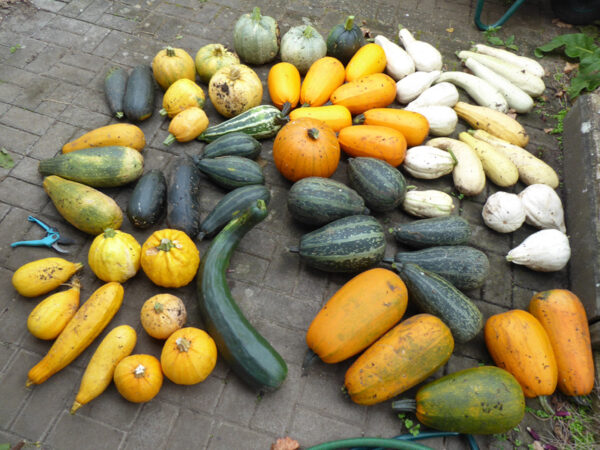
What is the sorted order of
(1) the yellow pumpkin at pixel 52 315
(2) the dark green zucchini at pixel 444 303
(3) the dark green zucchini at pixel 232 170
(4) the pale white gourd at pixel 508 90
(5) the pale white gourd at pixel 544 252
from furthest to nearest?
(4) the pale white gourd at pixel 508 90 → (3) the dark green zucchini at pixel 232 170 → (5) the pale white gourd at pixel 544 252 → (2) the dark green zucchini at pixel 444 303 → (1) the yellow pumpkin at pixel 52 315

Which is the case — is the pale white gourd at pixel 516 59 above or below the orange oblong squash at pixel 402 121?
above

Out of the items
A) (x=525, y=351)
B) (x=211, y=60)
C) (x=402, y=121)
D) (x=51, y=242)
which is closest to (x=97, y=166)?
(x=51, y=242)

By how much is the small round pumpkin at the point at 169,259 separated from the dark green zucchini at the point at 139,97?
5.35 feet

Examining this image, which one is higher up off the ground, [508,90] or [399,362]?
[508,90]

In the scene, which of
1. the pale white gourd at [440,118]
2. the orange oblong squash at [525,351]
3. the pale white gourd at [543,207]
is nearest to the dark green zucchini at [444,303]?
the orange oblong squash at [525,351]

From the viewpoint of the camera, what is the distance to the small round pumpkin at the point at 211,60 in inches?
169

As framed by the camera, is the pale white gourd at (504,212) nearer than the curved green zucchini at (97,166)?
No

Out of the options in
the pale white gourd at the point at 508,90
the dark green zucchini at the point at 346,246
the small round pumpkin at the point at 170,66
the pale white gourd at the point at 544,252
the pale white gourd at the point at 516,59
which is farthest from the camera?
Answer: the pale white gourd at the point at 516,59

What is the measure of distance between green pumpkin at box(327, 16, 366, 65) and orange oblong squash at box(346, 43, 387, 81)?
83 mm

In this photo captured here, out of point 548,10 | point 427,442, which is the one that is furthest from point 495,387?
point 548,10

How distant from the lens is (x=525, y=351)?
8.84 feet

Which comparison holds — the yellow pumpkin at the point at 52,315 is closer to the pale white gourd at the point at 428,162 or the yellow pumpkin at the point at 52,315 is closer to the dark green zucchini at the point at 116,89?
the dark green zucchini at the point at 116,89

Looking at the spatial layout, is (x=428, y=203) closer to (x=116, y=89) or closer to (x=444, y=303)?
(x=444, y=303)

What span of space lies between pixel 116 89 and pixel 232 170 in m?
1.67
